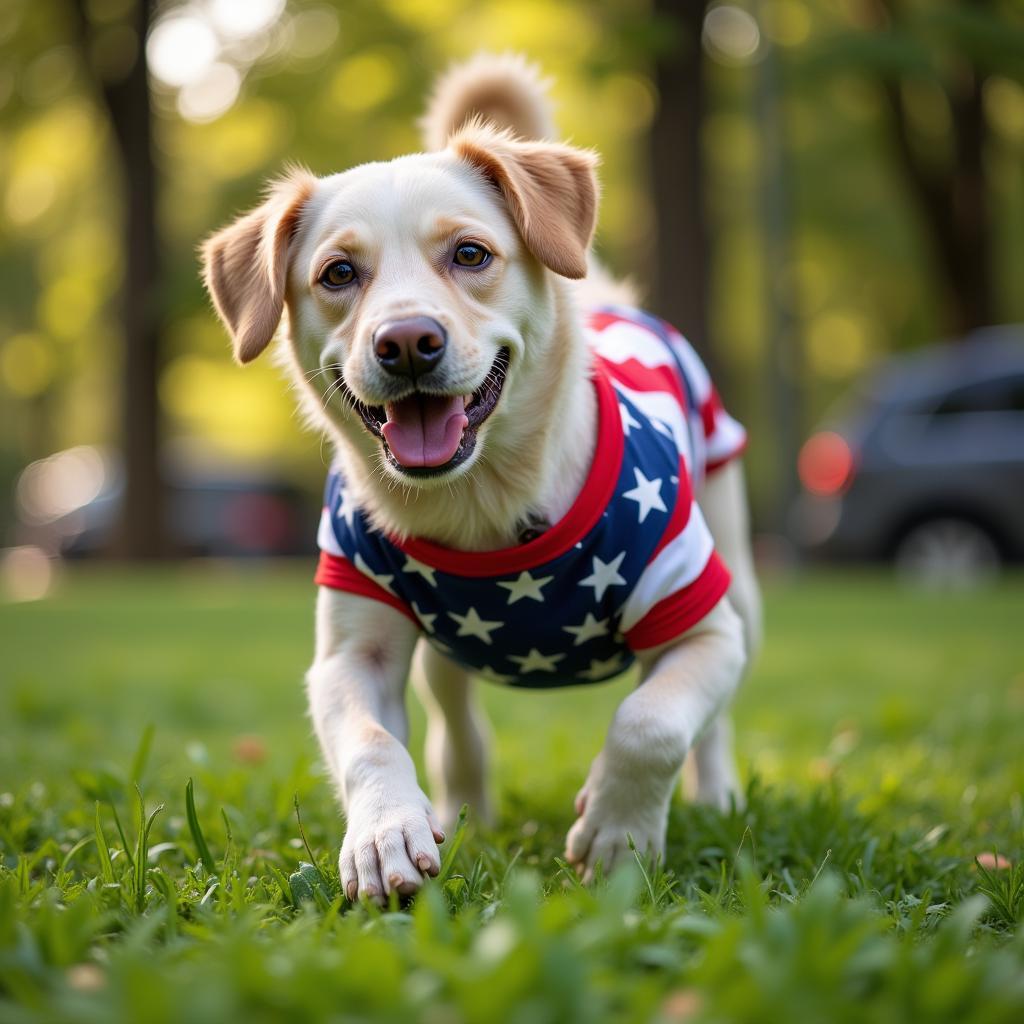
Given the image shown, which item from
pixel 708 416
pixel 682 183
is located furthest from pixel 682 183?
pixel 708 416

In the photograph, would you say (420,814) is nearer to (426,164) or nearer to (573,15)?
(426,164)

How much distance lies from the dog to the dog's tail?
909 millimetres

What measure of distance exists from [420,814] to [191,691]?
13.4ft

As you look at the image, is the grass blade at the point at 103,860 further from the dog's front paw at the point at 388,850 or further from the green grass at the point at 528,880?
the dog's front paw at the point at 388,850

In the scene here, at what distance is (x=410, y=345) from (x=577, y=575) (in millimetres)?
714

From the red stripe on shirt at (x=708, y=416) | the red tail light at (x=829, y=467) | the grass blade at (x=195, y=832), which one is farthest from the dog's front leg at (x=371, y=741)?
the red tail light at (x=829, y=467)

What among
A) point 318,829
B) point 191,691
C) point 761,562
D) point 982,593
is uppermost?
point 318,829

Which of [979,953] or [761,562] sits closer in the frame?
[979,953]

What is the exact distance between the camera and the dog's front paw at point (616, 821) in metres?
2.92

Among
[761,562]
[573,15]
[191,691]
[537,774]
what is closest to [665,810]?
[537,774]

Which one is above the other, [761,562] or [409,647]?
[409,647]

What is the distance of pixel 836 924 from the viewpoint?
6.73 feet

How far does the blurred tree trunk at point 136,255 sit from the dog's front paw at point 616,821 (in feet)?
54.4

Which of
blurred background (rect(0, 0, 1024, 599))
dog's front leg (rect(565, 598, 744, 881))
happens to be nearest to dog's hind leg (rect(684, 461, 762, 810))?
dog's front leg (rect(565, 598, 744, 881))
